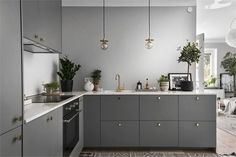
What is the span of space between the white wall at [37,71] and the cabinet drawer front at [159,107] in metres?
1.54

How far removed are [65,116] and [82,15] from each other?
8.06ft

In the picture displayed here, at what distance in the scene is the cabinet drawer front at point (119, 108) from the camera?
3.97 meters

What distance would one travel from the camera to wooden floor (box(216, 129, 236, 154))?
4.04 metres

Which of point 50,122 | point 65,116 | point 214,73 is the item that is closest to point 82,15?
point 65,116

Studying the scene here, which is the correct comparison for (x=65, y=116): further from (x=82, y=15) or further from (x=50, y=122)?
(x=82, y=15)

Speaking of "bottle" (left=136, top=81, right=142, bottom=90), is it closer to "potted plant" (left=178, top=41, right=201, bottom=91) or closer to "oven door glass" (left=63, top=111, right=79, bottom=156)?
"potted plant" (left=178, top=41, right=201, bottom=91)

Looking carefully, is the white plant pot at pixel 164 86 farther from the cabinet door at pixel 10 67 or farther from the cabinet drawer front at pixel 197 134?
the cabinet door at pixel 10 67

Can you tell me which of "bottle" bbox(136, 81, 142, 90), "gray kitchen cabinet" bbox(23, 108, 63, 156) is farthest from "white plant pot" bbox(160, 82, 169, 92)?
"gray kitchen cabinet" bbox(23, 108, 63, 156)

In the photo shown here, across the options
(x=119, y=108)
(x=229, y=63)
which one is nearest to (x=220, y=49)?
(x=229, y=63)

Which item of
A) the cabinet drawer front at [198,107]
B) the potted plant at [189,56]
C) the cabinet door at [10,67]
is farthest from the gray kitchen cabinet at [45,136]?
the potted plant at [189,56]

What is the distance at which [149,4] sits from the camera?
4.54 meters

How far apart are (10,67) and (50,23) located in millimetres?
1609

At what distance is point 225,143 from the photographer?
4480 mm

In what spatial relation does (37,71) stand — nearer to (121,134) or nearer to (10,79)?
(121,134)
